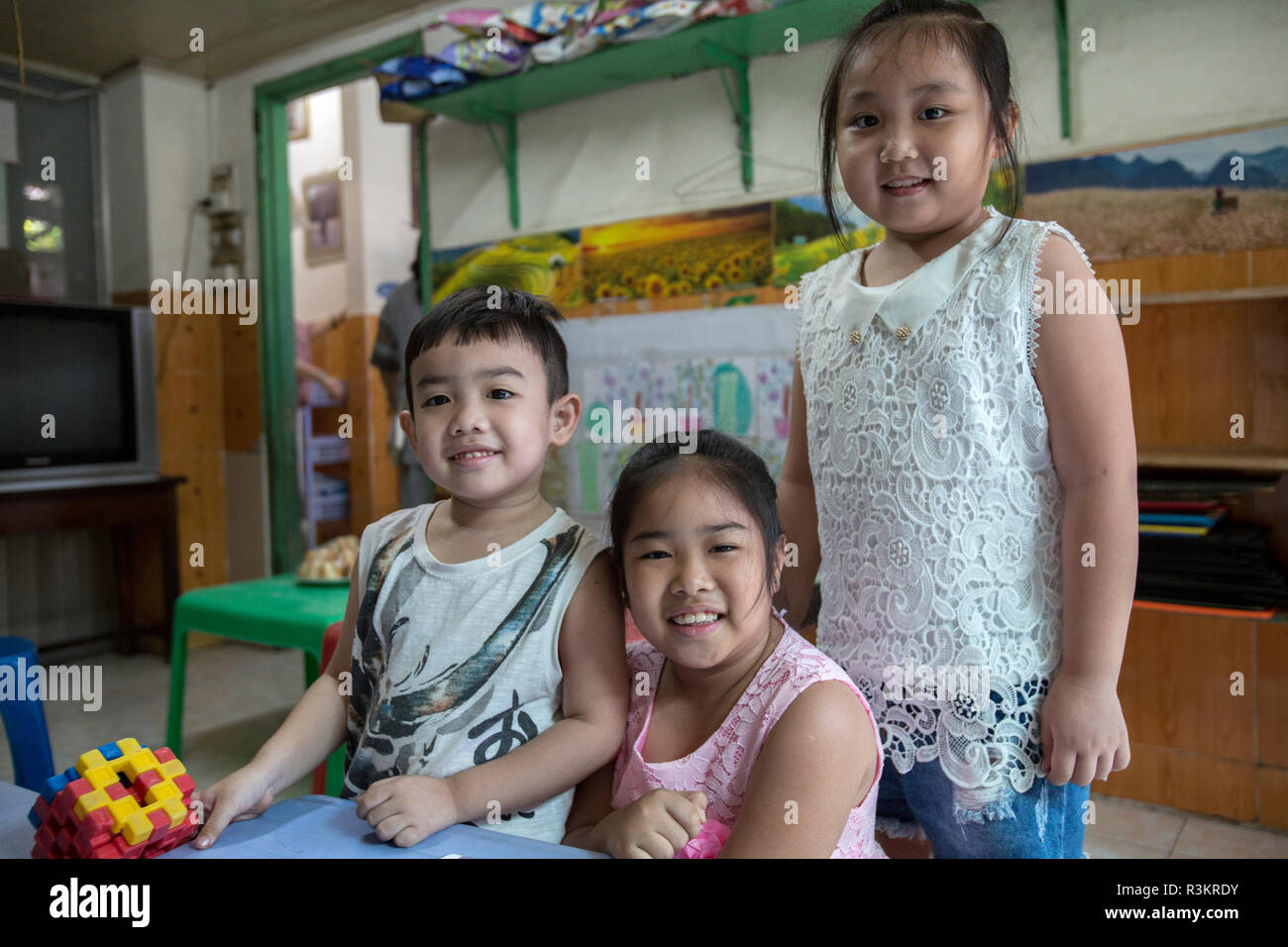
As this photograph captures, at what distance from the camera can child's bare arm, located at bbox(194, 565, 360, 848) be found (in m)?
0.69

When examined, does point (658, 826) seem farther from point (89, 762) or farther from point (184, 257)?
point (184, 257)

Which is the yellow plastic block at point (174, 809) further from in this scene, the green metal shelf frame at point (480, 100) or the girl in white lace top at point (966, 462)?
the green metal shelf frame at point (480, 100)

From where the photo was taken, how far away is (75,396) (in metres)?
3.22

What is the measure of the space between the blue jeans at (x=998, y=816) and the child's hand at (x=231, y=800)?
0.52 metres

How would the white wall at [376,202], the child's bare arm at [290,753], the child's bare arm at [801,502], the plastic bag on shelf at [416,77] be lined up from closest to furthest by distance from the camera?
the child's bare arm at [290,753] → the child's bare arm at [801,502] → the plastic bag on shelf at [416,77] → the white wall at [376,202]

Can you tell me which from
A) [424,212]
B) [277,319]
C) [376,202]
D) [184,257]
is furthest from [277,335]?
[424,212]

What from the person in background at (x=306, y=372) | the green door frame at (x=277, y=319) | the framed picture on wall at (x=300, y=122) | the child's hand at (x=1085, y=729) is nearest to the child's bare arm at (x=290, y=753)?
the child's hand at (x=1085, y=729)

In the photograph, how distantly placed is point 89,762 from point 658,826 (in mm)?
374

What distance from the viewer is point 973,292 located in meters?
0.70

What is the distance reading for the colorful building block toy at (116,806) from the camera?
584 mm

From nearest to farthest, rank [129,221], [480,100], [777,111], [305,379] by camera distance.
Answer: [777,111] → [480,100] → [129,221] → [305,379]

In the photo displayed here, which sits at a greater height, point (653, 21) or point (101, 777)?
point (653, 21)

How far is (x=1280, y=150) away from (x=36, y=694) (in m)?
2.52
